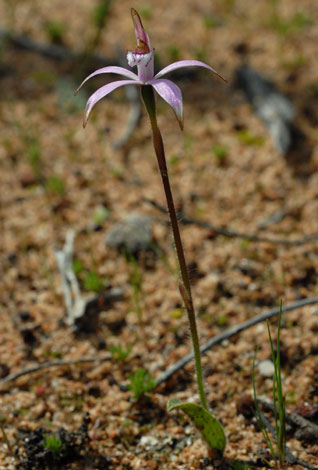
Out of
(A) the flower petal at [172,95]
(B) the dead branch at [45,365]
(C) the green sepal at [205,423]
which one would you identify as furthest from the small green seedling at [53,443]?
(A) the flower petal at [172,95]

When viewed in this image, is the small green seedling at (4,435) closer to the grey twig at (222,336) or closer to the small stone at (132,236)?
the grey twig at (222,336)

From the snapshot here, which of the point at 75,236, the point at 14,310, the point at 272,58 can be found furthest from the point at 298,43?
the point at 14,310

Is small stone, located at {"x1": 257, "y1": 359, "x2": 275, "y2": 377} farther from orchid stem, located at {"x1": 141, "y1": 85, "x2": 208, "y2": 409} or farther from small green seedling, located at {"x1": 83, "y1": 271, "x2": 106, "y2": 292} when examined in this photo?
small green seedling, located at {"x1": 83, "y1": 271, "x2": 106, "y2": 292}

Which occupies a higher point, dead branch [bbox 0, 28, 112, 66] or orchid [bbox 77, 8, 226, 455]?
dead branch [bbox 0, 28, 112, 66]

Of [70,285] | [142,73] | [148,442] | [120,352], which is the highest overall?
[70,285]

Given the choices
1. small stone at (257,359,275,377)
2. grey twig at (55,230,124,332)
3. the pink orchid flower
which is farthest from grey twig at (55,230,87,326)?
the pink orchid flower

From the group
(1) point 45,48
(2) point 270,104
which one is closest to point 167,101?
(2) point 270,104

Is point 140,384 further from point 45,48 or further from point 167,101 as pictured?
point 45,48

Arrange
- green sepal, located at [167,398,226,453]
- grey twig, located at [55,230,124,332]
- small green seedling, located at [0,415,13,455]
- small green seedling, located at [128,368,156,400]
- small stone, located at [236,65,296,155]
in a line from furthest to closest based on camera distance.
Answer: small stone, located at [236,65,296,155] → grey twig, located at [55,230,124,332] → small green seedling, located at [128,368,156,400] → small green seedling, located at [0,415,13,455] → green sepal, located at [167,398,226,453]
